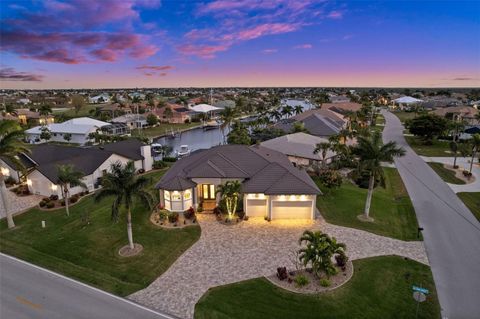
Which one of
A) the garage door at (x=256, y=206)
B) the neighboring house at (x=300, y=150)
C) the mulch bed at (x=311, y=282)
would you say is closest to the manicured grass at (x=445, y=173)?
the neighboring house at (x=300, y=150)

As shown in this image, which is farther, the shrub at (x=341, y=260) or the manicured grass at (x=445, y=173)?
the manicured grass at (x=445, y=173)

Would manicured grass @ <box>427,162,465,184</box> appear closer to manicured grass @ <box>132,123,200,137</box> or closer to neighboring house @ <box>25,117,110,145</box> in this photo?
manicured grass @ <box>132,123,200,137</box>

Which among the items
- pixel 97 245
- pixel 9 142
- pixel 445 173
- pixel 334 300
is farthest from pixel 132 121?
pixel 334 300

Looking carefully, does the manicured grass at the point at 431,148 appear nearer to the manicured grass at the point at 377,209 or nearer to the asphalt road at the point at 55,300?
the manicured grass at the point at 377,209

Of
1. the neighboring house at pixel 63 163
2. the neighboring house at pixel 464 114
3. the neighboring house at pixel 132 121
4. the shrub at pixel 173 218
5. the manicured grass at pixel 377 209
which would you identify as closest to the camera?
the manicured grass at pixel 377 209

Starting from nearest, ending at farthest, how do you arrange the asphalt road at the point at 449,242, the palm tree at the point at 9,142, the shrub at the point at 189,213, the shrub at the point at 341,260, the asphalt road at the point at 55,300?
the asphalt road at the point at 55,300 < the asphalt road at the point at 449,242 < the shrub at the point at 341,260 < the palm tree at the point at 9,142 < the shrub at the point at 189,213

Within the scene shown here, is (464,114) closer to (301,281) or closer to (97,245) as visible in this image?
(301,281)

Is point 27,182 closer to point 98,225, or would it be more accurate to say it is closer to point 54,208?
point 54,208
